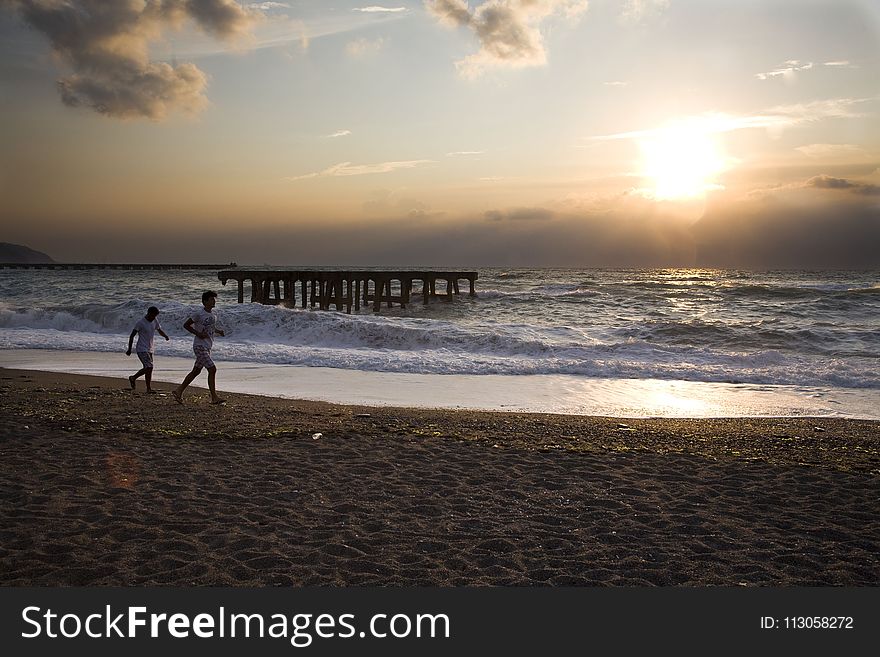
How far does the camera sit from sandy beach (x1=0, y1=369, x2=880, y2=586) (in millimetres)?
4031

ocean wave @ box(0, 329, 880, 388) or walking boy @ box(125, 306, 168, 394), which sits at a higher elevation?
walking boy @ box(125, 306, 168, 394)

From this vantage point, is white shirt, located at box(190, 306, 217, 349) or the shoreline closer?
white shirt, located at box(190, 306, 217, 349)

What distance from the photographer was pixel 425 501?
5324mm

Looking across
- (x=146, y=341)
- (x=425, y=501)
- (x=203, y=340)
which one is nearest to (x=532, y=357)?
(x=203, y=340)

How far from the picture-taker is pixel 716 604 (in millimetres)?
3676

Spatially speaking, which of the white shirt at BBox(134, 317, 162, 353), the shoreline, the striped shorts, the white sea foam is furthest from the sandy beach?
the white sea foam

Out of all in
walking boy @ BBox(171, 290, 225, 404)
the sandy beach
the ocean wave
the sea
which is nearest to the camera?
the sandy beach

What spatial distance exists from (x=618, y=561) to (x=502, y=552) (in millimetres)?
752

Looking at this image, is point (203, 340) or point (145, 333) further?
point (145, 333)

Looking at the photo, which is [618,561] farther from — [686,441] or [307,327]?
[307,327]

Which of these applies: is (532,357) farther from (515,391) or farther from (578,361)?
(515,391)

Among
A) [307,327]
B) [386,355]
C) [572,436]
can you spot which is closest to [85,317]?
[307,327]

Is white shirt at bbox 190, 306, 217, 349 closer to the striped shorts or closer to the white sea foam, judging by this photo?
the striped shorts

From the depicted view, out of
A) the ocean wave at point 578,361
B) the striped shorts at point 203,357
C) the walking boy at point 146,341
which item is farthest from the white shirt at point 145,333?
the ocean wave at point 578,361
